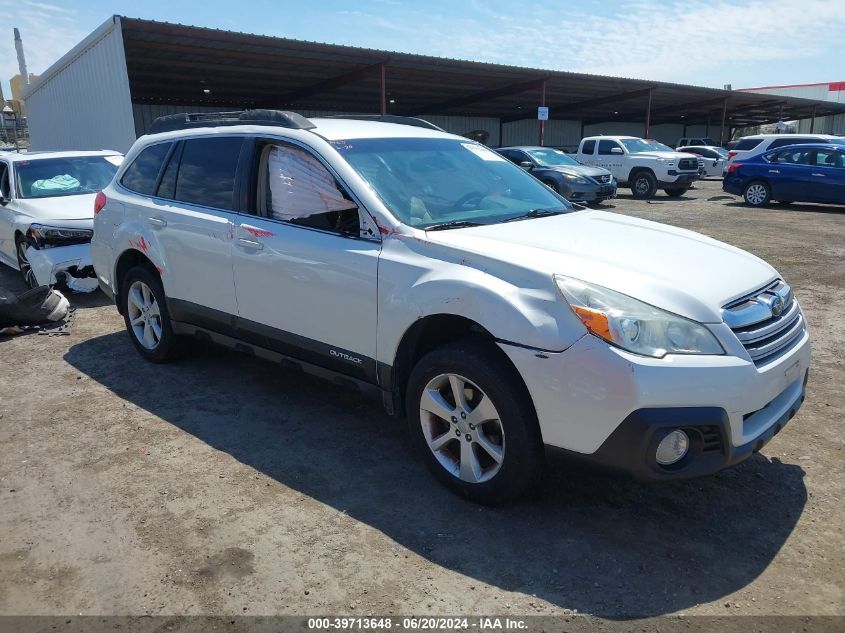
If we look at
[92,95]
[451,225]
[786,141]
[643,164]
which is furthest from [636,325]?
[643,164]

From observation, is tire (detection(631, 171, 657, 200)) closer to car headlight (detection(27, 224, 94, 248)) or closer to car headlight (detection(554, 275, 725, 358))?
car headlight (detection(27, 224, 94, 248))

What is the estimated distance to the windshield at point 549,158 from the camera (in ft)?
56.2

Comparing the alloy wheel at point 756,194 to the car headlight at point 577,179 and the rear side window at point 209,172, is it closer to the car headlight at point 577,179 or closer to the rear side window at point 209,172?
the car headlight at point 577,179

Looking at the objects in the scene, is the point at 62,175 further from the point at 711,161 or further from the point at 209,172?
the point at 711,161

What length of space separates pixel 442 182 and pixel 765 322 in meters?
1.91

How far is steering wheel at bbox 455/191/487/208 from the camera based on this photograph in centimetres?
385

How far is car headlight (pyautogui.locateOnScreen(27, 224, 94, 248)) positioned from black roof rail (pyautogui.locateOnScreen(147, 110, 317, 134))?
2.61m

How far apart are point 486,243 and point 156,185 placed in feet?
10.0

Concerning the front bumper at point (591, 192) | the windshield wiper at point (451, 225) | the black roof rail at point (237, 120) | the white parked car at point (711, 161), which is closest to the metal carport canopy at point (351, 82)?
the white parked car at point (711, 161)

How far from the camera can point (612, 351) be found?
8.66 feet

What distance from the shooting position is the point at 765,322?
303 centimetres

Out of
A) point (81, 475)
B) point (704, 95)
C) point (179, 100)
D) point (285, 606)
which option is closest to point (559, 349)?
point (285, 606)

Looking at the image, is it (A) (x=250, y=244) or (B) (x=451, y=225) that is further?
(A) (x=250, y=244)

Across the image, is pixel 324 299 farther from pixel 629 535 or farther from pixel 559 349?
pixel 629 535
